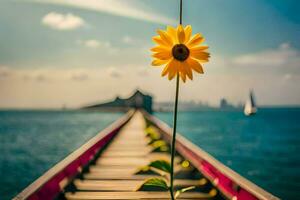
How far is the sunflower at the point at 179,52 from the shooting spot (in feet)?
5.65

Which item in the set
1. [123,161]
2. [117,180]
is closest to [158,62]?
[117,180]

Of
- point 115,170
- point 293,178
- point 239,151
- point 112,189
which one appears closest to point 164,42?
point 112,189

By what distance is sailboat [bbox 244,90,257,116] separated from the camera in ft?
5.74

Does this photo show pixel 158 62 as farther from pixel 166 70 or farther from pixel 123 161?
pixel 123 161

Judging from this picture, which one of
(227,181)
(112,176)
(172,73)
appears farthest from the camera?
(112,176)

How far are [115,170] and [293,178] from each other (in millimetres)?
27339

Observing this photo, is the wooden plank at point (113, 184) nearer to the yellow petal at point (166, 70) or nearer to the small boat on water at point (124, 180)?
the small boat on water at point (124, 180)

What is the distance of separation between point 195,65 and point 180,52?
99 mm

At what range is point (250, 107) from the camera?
1827 mm

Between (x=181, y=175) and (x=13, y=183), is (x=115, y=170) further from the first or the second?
(x=13, y=183)

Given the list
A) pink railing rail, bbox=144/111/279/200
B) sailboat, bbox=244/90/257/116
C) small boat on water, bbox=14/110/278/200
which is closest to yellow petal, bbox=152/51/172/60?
sailboat, bbox=244/90/257/116

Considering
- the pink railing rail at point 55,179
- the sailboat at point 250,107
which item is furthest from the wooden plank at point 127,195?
the sailboat at point 250,107

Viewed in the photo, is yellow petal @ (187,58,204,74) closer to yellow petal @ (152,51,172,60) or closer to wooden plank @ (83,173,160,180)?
yellow petal @ (152,51,172,60)

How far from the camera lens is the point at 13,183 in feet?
80.0
